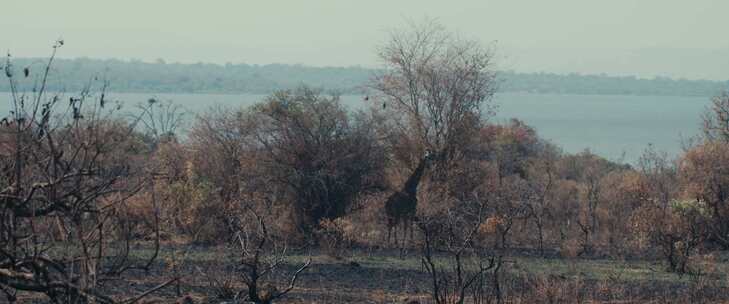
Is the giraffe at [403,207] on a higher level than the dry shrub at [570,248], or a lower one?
higher

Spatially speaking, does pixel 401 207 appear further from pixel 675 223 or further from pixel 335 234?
pixel 675 223

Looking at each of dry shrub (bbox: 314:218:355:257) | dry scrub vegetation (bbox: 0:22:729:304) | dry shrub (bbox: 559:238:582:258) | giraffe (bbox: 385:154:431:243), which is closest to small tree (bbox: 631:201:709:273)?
dry scrub vegetation (bbox: 0:22:729:304)

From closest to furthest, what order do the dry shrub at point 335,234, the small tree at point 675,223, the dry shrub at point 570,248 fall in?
the dry shrub at point 335,234
the dry shrub at point 570,248
the small tree at point 675,223

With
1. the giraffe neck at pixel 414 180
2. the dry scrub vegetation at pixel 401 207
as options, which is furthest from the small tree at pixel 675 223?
the giraffe neck at pixel 414 180

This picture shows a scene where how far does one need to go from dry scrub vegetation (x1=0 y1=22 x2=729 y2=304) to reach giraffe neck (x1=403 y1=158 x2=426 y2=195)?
0.07m

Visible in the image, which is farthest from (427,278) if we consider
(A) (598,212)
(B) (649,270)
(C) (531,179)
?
(C) (531,179)

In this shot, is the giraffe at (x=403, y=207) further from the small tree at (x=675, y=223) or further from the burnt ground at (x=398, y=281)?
the small tree at (x=675, y=223)

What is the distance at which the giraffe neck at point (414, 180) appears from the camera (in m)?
35.0

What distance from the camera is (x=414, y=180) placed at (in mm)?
35438

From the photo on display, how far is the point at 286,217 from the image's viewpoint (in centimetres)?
3200

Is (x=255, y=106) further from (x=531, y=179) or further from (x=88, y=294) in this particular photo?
(x=88, y=294)

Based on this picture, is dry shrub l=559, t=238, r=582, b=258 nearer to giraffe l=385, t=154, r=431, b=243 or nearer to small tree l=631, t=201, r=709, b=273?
small tree l=631, t=201, r=709, b=273

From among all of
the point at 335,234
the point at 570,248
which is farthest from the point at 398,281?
the point at 570,248

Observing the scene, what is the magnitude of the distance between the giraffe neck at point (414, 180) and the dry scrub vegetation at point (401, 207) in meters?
0.07
